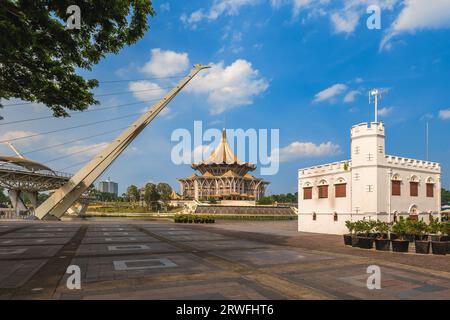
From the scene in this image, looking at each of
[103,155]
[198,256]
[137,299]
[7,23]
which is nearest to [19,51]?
[7,23]

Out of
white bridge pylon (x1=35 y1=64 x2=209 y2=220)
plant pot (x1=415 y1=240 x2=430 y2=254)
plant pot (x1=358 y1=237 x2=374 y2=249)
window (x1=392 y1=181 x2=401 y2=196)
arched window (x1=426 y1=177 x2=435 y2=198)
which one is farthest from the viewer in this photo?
white bridge pylon (x1=35 y1=64 x2=209 y2=220)

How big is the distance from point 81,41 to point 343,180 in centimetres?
2773

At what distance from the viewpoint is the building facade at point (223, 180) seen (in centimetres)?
12172

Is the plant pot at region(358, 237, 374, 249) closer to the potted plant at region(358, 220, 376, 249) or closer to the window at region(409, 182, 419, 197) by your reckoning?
the potted plant at region(358, 220, 376, 249)

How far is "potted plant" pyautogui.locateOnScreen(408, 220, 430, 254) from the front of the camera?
18484mm

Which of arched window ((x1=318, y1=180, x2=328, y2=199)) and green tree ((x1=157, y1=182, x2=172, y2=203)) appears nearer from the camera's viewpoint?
arched window ((x1=318, y1=180, x2=328, y2=199))

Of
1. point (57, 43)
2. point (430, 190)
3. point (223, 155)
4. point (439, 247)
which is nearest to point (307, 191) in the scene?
point (430, 190)

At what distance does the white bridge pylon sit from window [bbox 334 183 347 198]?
2798 centimetres

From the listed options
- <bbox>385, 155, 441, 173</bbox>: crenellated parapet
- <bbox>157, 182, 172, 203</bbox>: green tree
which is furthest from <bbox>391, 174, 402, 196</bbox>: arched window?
<bbox>157, 182, 172, 203</bbox>: green tree

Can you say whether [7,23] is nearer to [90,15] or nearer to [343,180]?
[90,15]

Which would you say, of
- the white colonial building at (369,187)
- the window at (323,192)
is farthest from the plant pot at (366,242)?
the window at (323,192)

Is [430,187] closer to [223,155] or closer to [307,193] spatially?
[307,193]

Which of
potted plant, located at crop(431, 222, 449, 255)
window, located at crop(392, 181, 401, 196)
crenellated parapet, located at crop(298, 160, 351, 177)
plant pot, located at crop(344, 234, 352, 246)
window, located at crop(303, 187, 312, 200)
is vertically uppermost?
crenellated parapet, located at crop(298, 160, 351, 177)

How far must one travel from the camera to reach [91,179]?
4122cm
